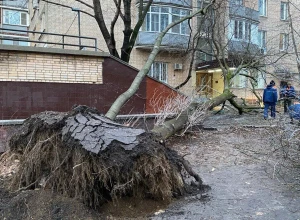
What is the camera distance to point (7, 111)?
7.77 m

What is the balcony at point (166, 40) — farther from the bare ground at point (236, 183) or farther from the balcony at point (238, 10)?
the bare ground at point (236, 183)

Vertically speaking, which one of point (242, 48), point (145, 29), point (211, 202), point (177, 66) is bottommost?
point (211, 202)

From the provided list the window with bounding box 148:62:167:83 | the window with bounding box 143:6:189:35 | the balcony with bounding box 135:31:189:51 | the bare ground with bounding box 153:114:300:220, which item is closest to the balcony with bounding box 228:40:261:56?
the balcony with bounding box 135:31:189:51

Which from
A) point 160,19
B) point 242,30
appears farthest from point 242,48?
point 160,19

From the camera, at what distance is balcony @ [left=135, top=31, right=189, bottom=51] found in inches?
753

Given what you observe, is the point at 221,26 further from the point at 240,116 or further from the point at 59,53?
the point at 59,53

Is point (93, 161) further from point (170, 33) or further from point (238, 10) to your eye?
point (170, 33)

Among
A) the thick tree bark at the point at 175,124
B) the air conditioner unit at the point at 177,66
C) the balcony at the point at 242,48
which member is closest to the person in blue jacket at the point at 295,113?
the thick tree bark at the point at 175,124

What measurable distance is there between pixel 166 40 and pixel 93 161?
17.1 m

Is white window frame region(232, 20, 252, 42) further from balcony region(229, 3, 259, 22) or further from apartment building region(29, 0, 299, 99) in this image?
balcony region(229, 3, 259, 22)

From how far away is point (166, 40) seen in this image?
20.0 meters

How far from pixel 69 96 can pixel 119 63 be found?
1.89 m

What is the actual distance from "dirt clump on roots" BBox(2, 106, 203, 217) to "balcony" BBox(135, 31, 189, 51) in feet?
49.9

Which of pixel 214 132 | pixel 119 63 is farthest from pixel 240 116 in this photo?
pixel 119 63
